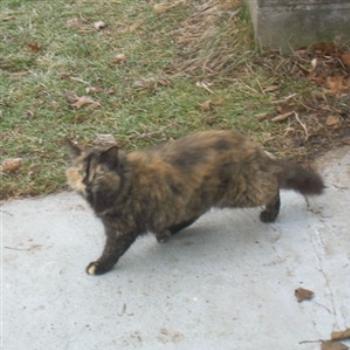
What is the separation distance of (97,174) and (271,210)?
968 mm

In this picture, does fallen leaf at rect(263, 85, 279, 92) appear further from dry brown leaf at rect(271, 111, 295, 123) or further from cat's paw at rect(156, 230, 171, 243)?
cat's paw at rect(156, 230, 171, 243)

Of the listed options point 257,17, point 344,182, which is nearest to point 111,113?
point 257,17

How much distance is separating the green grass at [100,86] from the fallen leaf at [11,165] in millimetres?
40

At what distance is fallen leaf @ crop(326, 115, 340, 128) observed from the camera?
4.56 m

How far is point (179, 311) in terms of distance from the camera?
3.31 m

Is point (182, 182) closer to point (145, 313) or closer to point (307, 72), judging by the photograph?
point (145, 313)

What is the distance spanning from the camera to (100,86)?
5.21 meters

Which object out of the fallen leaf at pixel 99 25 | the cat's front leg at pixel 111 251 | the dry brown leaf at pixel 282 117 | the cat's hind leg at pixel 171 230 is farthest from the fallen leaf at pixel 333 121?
the fallen leaf at pixel 99 25

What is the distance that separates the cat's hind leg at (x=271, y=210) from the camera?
12.3 ft

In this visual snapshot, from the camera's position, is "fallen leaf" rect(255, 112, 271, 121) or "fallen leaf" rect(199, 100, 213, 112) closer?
"fallen leaf" rect(255, 112, 271, 121)

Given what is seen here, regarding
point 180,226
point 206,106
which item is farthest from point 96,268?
point 206,106

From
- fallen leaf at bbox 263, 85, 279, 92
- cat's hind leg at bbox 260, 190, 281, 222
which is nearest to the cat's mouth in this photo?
cat's hind leg at bbox 260, 190, 281, 222

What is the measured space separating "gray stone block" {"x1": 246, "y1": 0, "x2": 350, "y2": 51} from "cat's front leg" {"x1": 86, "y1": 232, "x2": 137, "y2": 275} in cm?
214

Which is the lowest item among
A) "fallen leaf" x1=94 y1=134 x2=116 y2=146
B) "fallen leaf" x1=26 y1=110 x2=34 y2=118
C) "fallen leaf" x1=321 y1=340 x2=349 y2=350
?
"fallen leaf" x1=26 y1=110 x2=34 y2=118
